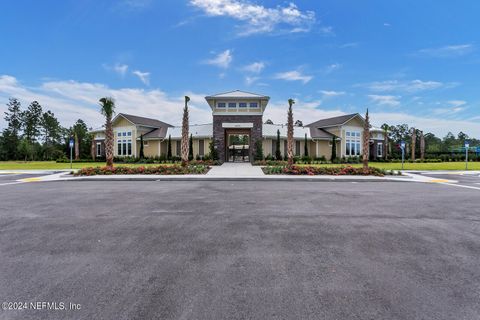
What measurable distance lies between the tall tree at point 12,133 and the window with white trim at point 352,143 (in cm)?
6794

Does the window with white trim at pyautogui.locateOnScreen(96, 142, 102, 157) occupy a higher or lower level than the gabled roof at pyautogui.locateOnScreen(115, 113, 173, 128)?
lower

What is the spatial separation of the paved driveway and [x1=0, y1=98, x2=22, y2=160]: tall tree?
6531 centimetres

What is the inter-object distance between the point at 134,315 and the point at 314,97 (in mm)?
36319

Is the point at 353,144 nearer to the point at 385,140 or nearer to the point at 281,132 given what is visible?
the point at 385,140

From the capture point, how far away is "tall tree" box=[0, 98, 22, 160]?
54094 millimetres

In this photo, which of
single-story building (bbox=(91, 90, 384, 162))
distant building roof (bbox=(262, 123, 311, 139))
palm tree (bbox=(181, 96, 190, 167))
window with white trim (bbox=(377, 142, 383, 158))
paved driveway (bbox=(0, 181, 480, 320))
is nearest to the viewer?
paved driveway (bbox=(0, 181, 480, 320))

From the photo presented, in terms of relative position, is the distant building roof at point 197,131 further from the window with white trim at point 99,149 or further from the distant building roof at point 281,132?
the window with white trim at point 99,149

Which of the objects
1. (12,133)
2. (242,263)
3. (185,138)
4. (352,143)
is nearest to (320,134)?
(352,143)

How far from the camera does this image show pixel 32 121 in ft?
207

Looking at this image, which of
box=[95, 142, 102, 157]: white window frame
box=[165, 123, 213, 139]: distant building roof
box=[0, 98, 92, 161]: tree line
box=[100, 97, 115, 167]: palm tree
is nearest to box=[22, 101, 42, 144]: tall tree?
box=[0, 98, 92, 161]: tree line

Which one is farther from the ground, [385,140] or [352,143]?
[385,140]

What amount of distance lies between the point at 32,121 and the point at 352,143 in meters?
77.5

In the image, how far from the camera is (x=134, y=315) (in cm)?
232

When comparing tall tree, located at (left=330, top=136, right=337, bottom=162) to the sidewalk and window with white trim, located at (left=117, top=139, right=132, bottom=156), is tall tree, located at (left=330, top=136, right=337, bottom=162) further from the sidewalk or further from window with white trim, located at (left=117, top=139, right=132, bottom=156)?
window with white trim, located at (left=117, top=139, right=132, bottom=156)
